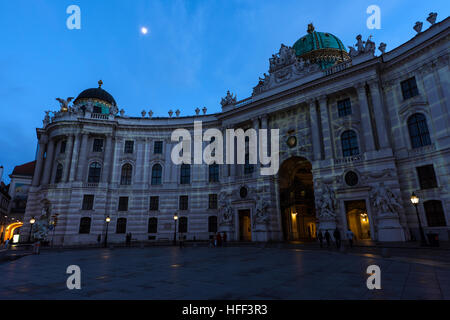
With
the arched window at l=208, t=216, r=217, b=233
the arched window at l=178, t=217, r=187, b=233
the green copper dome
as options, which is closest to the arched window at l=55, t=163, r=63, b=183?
the arched window at l=178, t=217, r=187, b=233

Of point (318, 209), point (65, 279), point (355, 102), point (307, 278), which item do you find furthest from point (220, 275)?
point (355, 102)

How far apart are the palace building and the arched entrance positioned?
248mm

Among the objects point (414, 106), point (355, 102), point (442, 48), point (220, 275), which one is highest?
point (442, 48)

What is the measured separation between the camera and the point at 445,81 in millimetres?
23703

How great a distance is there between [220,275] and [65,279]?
5651mm

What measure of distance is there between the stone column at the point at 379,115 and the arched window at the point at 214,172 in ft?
72.4

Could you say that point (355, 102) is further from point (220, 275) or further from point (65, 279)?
point (65, 279)

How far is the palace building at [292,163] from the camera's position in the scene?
79.5 ft

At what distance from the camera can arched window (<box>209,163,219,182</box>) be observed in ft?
129

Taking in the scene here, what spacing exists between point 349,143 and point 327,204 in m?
7.59

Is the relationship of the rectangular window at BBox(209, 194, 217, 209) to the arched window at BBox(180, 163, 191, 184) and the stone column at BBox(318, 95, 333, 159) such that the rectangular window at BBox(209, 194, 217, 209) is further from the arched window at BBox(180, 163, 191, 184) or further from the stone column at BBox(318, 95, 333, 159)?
the stone column at BBox(318, 95, 333, 159)

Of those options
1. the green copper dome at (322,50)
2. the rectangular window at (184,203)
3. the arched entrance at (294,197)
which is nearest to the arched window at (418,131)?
the arched entrance at (294,197)

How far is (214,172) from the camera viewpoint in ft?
130

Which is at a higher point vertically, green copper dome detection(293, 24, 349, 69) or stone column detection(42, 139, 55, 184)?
green copper dome detection(293, 24, 349, 69)
